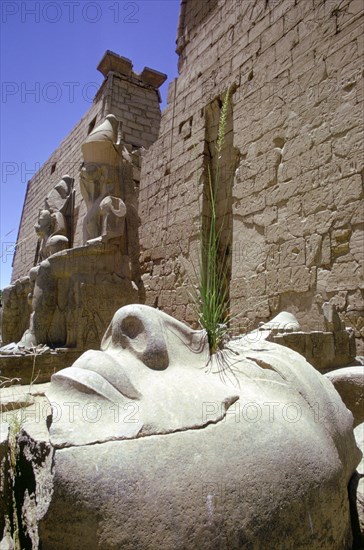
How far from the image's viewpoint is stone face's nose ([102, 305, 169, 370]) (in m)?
1.28

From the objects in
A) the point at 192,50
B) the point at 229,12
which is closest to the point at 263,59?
the point at 229,12

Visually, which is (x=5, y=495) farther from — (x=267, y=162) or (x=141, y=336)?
(x=267, y=162)

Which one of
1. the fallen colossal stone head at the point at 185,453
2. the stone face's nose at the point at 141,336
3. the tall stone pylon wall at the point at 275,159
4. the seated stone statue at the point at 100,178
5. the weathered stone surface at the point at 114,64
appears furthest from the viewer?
the weathered stone surface at the point at 114,64

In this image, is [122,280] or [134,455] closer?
[134,455]

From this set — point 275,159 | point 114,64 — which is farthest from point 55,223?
point 114,64

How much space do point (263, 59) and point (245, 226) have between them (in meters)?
1.97

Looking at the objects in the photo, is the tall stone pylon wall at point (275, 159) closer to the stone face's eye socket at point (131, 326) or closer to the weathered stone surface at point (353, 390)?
the weathered stone surface at point (353, 390)

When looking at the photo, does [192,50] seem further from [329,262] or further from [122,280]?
[329,262]

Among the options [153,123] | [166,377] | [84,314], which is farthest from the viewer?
[153,123]

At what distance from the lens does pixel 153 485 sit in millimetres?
951

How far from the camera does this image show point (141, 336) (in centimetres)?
132

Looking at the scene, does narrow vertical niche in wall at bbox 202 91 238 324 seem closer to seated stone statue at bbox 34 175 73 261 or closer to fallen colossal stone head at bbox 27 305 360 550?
seated stone statue at bbox 34 175 73 261

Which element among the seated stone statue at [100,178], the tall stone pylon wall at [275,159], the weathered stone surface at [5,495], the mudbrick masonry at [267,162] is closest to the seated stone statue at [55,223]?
the seated stone statue at [100,178]

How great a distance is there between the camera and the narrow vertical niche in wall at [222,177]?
16.7 ft
